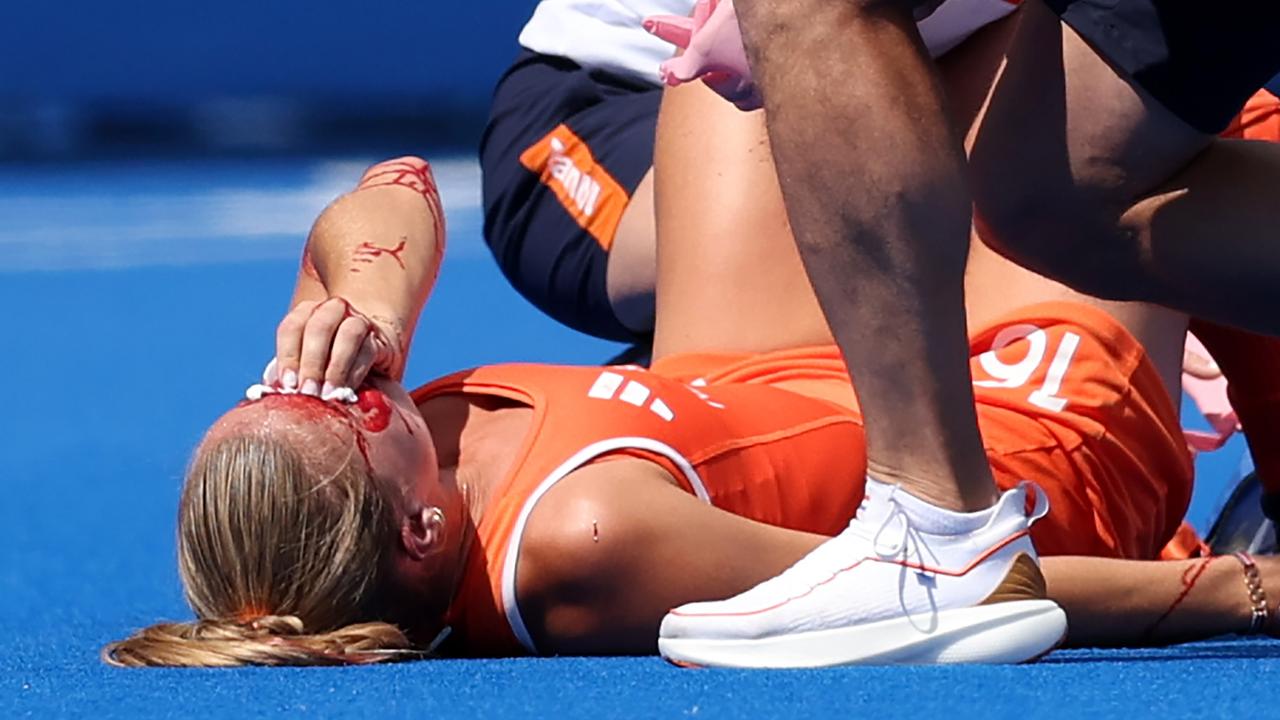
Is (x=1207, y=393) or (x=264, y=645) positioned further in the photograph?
(x=1207, y=393)

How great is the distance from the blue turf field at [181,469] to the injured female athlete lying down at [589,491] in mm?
81

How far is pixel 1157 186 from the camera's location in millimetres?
2432

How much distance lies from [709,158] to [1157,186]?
0.94 m

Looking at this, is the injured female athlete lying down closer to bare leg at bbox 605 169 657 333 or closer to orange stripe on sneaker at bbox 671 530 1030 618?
orange stripe on sneaker at bbox 671 530 1030 618

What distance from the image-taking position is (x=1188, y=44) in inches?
90.8

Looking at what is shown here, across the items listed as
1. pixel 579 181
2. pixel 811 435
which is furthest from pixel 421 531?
pixel 579 181

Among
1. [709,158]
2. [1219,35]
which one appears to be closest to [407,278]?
[709,158]

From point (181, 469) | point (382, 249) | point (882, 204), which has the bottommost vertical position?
point (882, 204)

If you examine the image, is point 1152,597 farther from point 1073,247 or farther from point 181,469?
point 181,469

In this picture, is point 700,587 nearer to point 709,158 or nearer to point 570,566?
point 570,566

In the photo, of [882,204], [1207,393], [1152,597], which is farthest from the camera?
[1207,393]

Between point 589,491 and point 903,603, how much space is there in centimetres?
34

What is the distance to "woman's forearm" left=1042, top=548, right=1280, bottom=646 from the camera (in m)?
2.59

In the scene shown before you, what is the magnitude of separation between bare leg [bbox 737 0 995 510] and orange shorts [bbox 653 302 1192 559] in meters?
0.52
